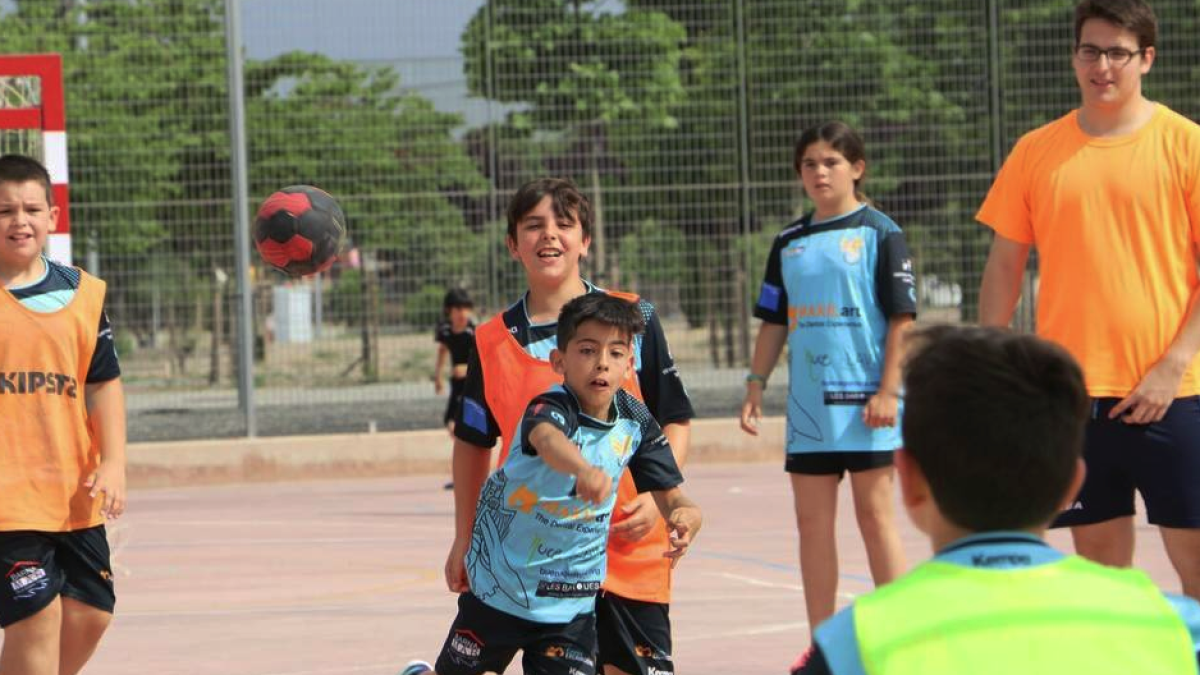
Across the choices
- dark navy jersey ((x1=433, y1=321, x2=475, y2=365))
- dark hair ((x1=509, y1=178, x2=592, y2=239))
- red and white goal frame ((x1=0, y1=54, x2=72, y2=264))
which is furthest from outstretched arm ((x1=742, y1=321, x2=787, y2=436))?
dark navy jersey ((x1=433, y1=321, x2=475, y2=365))

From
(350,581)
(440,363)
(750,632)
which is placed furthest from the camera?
(440,363)

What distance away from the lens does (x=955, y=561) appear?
2279 mm

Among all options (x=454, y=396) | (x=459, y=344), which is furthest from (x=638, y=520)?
(x=459, y=344)

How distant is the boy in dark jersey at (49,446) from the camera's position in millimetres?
5523

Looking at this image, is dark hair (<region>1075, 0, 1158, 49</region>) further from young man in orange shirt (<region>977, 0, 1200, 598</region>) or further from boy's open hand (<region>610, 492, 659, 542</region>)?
boy's open hand (<region>610, 492, 659, 542</region>)

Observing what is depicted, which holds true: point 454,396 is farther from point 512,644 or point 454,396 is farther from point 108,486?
point 512,644

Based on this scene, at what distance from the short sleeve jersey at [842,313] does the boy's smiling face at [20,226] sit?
3.02 metres

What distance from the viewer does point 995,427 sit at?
229 cm

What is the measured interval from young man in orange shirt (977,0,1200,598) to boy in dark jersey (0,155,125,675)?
3.00 meters

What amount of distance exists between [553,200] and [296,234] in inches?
93.3

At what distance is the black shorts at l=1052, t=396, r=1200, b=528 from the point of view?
5.54 m

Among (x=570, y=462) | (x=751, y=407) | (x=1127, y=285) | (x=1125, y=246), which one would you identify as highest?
(x=1125, y=246)

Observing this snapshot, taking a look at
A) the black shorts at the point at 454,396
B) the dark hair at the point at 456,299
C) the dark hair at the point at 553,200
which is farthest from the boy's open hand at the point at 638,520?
the dark hair at the point at 456,299

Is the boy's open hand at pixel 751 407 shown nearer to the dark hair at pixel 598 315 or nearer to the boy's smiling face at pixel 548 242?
the boy's smiling face at pixel 548 242
